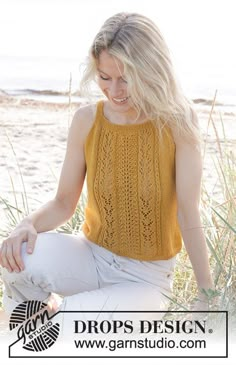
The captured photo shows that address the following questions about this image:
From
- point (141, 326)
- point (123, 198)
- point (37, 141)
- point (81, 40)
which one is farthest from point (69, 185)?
point (81, 40)

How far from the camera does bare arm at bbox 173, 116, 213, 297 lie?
84.1 inches

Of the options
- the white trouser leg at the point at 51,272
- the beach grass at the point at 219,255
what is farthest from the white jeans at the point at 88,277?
the beach grass at the point at 219,255

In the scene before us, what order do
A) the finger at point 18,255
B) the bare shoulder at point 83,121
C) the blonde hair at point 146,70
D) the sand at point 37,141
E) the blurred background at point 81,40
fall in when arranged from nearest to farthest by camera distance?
1. the blonde hair at point 146,70
2. the finger at point 18,255
3. the bare shoulder at point 83,121
4. the sand at point 37,141
5. the blurred background at point 81,40

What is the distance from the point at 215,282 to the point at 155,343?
317mm

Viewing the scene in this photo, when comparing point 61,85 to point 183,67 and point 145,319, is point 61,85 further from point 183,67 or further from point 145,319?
point 145,319

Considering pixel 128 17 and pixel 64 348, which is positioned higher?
pixel 128 17

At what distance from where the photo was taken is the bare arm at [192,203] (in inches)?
84.1

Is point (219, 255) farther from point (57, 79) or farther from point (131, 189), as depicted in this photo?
point (57, 79)

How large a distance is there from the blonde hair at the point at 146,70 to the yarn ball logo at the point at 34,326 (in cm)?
74

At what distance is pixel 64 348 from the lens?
2064 millimetres

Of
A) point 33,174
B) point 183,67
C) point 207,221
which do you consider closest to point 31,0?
point 183,67

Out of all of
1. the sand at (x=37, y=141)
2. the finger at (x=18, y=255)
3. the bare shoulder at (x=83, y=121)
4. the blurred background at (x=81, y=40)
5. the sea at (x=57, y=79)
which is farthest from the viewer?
the blurred background at (x=81, y=40)

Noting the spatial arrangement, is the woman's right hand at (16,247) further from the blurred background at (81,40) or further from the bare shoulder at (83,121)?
the blurred background at (81,40)

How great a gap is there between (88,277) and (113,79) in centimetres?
68
